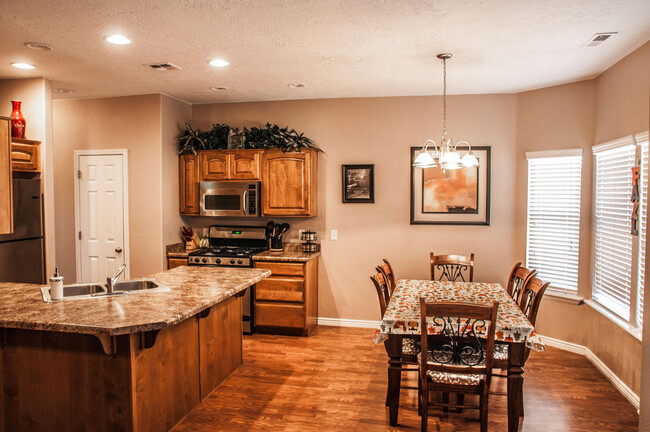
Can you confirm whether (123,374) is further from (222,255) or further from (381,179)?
(381,179)

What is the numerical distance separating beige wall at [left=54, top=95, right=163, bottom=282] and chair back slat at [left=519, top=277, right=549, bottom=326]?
12.2ft

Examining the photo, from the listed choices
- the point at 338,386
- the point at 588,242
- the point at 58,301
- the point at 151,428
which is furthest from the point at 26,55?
the point at 588,242

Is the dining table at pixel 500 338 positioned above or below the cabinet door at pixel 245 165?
below

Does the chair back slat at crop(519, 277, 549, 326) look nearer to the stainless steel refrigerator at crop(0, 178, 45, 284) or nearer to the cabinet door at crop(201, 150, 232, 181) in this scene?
the cabinet door at crop(201, 150, 232, 181)

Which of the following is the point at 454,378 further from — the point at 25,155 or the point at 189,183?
the point at 25,155

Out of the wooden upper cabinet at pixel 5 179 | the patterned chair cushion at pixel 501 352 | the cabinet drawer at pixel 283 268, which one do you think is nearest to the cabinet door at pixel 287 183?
the cabinet drawer at pixel 283 268

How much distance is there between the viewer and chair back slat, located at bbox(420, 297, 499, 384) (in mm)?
2393

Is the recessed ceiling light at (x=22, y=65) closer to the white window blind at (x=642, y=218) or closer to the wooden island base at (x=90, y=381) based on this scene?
the wooden island base at (x=90, y=381)

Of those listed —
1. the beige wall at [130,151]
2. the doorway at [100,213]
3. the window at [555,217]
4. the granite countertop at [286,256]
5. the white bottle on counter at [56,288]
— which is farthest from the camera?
the doorway at [100,213]

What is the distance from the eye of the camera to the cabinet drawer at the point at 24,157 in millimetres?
3828

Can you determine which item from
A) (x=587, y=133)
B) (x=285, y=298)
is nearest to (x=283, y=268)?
(x=285, y=298)

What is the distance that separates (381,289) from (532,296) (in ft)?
3.58

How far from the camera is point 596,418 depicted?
3004 millimetres

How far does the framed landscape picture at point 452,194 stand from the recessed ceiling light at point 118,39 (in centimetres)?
306
